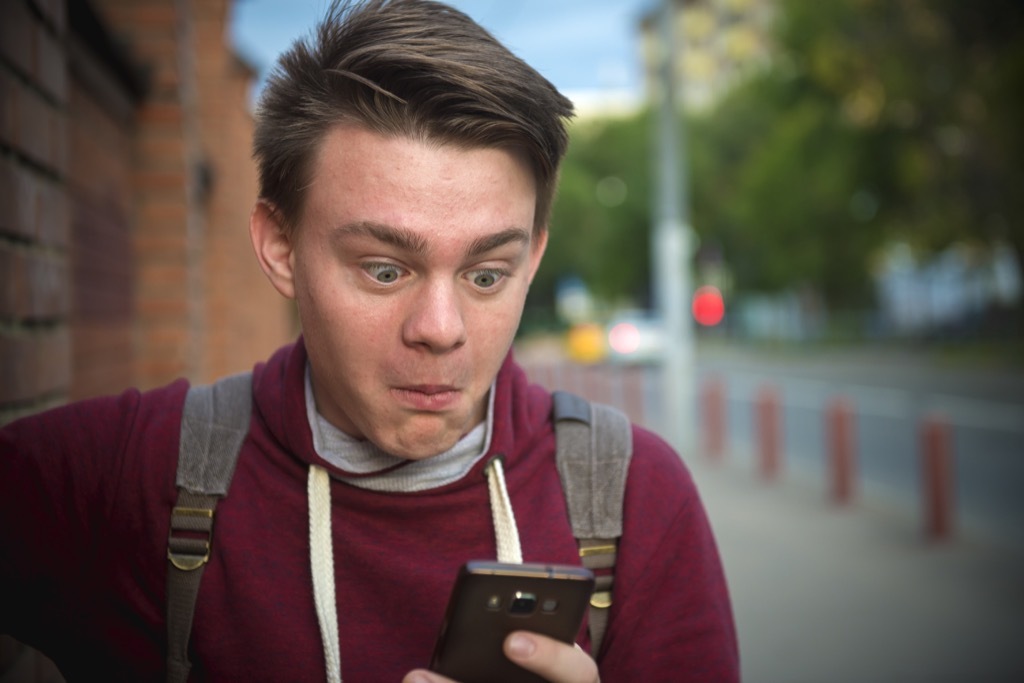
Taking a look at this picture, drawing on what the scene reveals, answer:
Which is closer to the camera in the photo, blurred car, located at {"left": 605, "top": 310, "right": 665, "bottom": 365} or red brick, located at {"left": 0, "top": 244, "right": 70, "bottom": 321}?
red brick, located at {"left": 0, "top": 244, "right": 70, "bottom": 321}

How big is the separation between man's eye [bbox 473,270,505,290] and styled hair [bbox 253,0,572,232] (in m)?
0.17

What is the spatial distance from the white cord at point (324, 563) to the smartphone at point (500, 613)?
189mm

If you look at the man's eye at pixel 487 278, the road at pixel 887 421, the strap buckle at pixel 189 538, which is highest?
the man's eye at pixel 487 278

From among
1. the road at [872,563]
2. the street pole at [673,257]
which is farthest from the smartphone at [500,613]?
the street pole at [673,257]

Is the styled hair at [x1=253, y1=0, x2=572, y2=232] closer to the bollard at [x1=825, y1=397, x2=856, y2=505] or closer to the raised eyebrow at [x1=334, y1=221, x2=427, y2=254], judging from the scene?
the raised eyebrow at [x1=334, y1=221, x2=427, y2=254]

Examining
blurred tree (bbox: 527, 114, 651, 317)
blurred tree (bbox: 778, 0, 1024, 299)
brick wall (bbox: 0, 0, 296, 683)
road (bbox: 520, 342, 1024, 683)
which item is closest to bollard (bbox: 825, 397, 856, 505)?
road (bbox: 520, 342, 1024, 683)

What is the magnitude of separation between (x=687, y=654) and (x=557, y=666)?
0.33 meters

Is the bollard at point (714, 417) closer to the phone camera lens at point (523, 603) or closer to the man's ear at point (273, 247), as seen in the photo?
the man's ear at point (273, 247)

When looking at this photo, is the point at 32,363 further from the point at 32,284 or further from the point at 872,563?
the point at 872,563

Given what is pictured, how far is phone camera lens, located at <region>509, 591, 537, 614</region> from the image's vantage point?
1.44 meters

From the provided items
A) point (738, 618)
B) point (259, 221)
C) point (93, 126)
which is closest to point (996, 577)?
point (738, 618)

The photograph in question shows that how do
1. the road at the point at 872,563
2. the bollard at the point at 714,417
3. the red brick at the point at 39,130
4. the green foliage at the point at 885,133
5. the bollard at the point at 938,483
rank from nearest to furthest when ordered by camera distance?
the red brick at the point at 39,130 < the road at the point at 872,563 < the bollard at the point at 938,483 < the bollard at the point at 714,417 < the green foliage at the point at 885,133

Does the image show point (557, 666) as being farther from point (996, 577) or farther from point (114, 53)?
point (996, 577)

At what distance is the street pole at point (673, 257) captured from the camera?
426 inches
